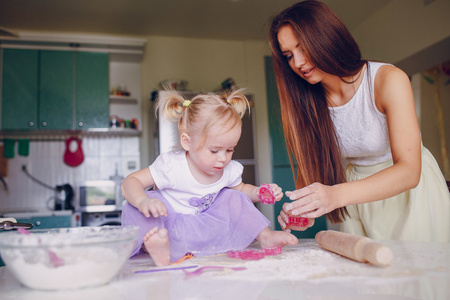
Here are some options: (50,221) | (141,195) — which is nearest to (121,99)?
(50,221)

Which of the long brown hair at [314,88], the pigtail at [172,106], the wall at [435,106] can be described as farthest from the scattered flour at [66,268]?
the wall at [435,106]

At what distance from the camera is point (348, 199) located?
1057 mm

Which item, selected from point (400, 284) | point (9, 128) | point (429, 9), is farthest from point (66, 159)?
point (400, 284)

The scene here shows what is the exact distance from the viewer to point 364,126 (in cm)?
141

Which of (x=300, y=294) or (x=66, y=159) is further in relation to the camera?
(x=66, y=159)

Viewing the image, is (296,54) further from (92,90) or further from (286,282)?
(92,90)

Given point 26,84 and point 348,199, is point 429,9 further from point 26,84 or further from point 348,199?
point 26,84

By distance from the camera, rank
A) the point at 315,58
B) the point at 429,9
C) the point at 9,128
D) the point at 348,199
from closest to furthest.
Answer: the point at 348,199 → the point at 315,58 → the point at 429,9 → the point at 9,128

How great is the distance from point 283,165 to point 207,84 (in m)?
1.36

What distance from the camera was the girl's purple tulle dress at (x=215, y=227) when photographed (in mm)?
1077

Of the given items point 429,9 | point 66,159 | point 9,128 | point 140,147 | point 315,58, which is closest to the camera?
point 315,58

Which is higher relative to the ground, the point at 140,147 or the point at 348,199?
the point at 140,147

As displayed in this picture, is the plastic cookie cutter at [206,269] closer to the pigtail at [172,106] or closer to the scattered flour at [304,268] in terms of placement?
the scattered flour at [304,268]

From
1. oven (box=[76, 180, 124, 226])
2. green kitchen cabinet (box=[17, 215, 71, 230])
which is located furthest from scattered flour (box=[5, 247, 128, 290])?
oven (box=[76, 180, 124, 226])
